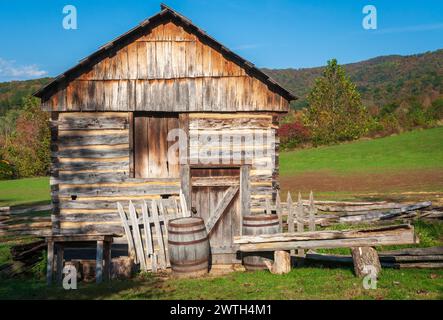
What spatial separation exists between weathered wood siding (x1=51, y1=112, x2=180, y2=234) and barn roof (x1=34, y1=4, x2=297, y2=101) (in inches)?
34.5

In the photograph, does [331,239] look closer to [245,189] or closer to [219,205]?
[245,189]

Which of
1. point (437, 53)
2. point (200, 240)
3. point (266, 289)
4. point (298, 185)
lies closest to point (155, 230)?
point (200, 240)

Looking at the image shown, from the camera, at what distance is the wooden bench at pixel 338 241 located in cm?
836

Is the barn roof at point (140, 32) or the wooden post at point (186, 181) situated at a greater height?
the barn roof at point (140, 32)

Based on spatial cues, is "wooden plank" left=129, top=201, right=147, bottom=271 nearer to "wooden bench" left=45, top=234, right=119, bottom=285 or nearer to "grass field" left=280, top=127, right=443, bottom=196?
"wooden bench" left=45, top=234, right=119, bottom=285

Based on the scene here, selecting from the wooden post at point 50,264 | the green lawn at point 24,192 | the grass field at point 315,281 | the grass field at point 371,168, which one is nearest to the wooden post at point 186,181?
the grass field at point 315,281

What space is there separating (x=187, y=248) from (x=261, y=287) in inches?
77.7

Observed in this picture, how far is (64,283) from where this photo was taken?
8445 millimetres

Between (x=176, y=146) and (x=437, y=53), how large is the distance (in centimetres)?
14062

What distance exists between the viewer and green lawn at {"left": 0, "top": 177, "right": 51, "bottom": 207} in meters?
28.0

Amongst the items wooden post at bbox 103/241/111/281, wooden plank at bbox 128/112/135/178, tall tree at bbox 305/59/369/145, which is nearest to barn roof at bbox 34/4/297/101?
wooden plank at bbox 128/112/135/178

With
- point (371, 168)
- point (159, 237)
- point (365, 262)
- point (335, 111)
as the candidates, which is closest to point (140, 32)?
point (159, 237)

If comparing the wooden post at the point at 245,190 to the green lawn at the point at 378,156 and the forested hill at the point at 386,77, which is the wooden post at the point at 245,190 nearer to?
the green lawn at the point at 378,156

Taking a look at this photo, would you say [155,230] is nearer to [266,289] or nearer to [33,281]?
[33,281]
